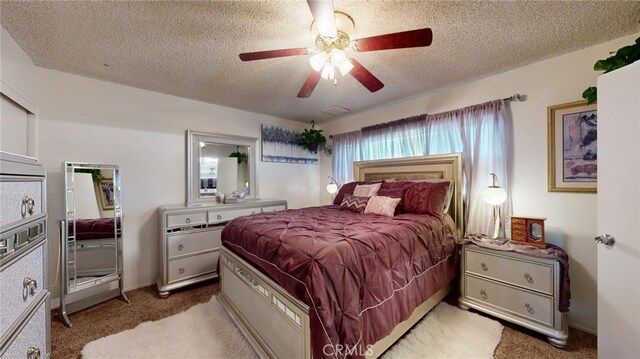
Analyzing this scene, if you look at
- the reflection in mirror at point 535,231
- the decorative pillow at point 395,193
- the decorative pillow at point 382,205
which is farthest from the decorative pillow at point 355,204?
the reflection in mirror at point 535,231

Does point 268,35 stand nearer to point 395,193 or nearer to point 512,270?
point 395,193

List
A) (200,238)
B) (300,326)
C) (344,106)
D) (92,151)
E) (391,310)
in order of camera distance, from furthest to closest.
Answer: (344,106)
(200,238)
(92,151)
(391,310)
(300,326)

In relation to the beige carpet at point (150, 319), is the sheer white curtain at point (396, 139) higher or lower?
higher

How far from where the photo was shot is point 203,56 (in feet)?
7.05

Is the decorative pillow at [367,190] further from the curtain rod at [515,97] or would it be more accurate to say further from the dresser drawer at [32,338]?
the dresser drawer at [32,338]

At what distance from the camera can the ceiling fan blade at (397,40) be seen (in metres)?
1.34

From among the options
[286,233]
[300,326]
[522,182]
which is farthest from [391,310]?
[522,182]

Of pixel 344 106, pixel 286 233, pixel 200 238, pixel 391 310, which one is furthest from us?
pixel 344 106

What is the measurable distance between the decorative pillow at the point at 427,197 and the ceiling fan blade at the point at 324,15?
6.09ft

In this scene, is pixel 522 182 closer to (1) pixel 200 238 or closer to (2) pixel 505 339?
(2) pixel 505 339

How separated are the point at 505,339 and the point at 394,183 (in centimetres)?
171

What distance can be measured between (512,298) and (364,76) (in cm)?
221

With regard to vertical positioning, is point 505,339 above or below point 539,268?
below

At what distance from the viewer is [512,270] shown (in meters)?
2.00
